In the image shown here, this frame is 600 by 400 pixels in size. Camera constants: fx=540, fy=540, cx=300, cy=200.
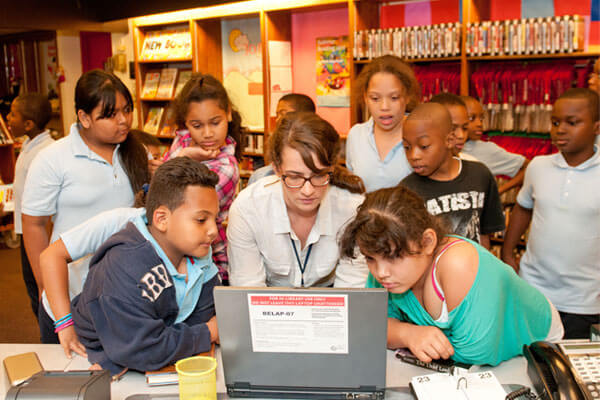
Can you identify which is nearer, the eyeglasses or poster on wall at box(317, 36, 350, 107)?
the eyeglasses

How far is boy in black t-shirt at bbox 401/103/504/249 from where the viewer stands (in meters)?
2.14

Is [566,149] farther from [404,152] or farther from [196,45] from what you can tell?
[196,45]

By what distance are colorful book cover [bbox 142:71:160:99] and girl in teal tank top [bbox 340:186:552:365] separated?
516 centimetres

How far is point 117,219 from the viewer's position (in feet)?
5.76

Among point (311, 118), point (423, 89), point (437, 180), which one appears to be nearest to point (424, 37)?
point (423, 89)

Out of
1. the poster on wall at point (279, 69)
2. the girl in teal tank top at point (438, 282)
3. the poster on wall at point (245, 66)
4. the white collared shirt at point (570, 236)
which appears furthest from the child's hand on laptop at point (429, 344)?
the poster on wall at point (245, 66)

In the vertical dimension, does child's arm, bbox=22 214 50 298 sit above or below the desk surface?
above

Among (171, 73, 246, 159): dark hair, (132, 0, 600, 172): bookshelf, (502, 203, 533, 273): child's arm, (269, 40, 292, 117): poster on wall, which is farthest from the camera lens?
(269, 40, 292, 117): poster on wall

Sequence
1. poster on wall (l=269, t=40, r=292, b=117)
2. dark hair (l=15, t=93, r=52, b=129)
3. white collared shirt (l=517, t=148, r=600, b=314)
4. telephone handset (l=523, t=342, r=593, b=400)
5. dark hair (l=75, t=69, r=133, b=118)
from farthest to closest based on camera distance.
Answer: poster on wall (l=269, t=40, r=292, b=117), dark hair (l=15, t=93, r=52, b=129), white collared shirt (l=517, t=148, r=600, b=314), dark hair (l=75, t=69, r=133, b=118), telephone handset (l=523, t=342, r=593, b=400)

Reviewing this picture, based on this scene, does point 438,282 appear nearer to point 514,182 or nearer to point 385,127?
point 385,127

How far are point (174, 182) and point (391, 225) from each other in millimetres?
650

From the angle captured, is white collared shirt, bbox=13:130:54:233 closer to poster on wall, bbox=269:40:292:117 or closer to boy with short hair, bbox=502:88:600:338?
poster on wall, bbox=269:40:292:117

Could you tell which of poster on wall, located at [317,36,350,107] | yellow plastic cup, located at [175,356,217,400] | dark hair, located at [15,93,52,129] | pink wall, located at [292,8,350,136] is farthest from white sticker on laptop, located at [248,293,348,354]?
poster on wall, located at [317,36,350,107]

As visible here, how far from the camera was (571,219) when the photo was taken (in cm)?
236
